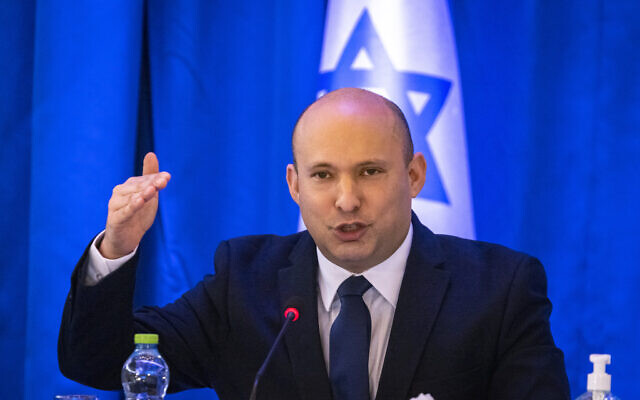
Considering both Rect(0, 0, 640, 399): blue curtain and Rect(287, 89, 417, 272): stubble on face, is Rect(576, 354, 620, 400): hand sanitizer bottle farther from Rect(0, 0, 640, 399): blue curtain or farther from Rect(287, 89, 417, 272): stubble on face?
Rect(0, 0, 640, 399): blue curtain

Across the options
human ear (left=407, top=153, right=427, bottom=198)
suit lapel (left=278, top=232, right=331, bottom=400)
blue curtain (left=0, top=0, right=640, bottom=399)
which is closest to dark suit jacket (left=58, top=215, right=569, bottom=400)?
suit lapel (left=278, top=232, right=331, bottom=400)

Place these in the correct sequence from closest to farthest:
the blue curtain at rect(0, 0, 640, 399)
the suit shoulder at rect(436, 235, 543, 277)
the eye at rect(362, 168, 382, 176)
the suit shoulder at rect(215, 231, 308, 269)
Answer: the eye at rect(362, 168, 382, 176)
the suit shoulder at rect(436, 235, 543, 277)
the suit shoulder at rect(215, 231, 308, 269)
the blue curtain at rect(0, 0, 640, 399)

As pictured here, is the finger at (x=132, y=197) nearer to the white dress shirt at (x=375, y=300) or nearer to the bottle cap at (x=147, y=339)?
the bottle cap at (x=147, y=339)

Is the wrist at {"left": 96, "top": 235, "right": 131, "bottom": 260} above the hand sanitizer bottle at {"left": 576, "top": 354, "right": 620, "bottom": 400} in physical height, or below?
above

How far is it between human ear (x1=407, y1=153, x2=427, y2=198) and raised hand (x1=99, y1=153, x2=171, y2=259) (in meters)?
0.69

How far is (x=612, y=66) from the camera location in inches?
120

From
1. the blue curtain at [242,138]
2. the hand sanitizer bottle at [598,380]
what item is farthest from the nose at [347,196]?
the blue curtain at [242,138]

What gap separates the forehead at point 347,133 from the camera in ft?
6.07

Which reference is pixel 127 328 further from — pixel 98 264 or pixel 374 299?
pixel 374 299

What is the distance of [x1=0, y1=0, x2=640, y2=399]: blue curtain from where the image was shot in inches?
116

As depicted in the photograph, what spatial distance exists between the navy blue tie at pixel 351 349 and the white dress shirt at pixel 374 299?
0.14 ft

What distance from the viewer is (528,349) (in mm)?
1872

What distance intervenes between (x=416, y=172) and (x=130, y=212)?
2.61ft

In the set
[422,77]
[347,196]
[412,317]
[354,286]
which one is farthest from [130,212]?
[422,77]
